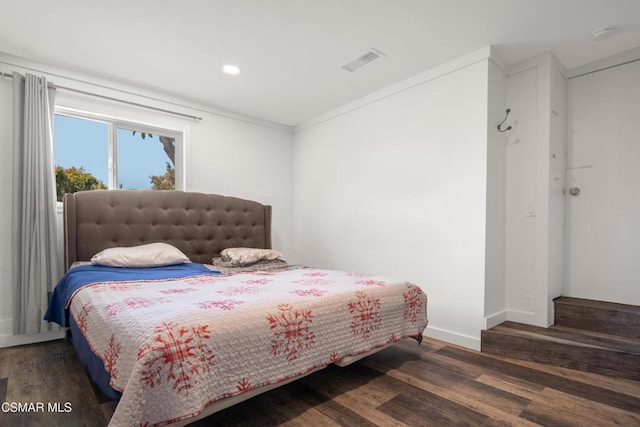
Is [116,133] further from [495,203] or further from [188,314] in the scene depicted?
[495,203]

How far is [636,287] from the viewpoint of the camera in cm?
262

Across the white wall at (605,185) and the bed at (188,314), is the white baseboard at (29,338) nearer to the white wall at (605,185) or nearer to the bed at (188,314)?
the bed at (188,314)

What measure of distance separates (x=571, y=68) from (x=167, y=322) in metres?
3.73

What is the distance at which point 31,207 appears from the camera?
105 inches

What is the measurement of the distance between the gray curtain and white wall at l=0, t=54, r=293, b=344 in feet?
0.43

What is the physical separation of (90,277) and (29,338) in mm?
1118

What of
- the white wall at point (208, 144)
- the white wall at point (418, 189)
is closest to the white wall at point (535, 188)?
the white wall at point (418, 189)

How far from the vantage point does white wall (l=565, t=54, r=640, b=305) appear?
2648 millimetres

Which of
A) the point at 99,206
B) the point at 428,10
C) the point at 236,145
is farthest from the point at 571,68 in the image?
the point at 99,206

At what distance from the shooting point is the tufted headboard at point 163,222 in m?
2.88

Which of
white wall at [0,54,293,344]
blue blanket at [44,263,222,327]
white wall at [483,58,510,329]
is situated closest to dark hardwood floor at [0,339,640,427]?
blue blanket at [44,263,222,327]

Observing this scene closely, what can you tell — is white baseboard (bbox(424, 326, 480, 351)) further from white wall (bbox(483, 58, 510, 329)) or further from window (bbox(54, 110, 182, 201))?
window (bbox(54, 110, 182, 201))

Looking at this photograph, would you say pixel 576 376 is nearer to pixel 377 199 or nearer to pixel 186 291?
pixel 377 199

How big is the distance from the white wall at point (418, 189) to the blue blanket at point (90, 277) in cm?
169
